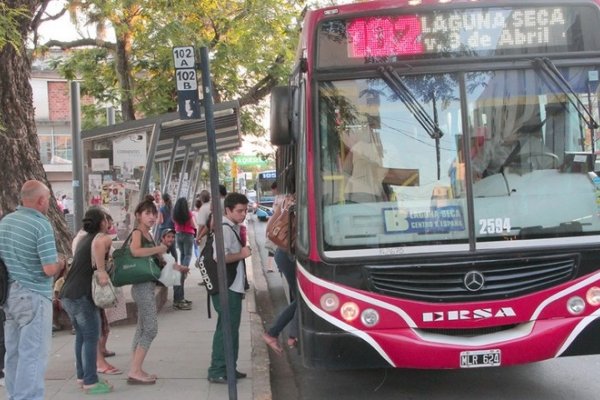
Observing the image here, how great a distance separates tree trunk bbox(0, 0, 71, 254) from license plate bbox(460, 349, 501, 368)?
5.96m

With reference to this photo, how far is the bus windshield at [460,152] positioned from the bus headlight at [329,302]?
1.21ft

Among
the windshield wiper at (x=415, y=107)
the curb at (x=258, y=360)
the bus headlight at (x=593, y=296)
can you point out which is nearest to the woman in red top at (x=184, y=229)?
the curb at (x=258, y=360)

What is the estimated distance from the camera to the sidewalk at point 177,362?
559 cm

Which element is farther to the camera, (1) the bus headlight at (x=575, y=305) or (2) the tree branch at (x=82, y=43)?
(2) the tree branch at (x=82, y=43)

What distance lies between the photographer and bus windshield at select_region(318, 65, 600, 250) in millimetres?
4848

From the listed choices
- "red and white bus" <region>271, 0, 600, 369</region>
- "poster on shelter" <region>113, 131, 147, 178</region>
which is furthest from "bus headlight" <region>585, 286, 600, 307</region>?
"poster on shelter" <region>113, 131, 147, 178</region>

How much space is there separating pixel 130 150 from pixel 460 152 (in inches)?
257

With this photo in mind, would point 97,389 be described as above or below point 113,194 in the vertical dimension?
below

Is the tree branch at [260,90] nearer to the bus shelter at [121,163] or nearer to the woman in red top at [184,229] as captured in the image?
the bus shelter at [121,163]

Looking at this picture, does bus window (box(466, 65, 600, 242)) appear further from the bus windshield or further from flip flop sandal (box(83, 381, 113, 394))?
flip flop sandal (box(83, 381, 113, 394))

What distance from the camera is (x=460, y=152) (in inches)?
193

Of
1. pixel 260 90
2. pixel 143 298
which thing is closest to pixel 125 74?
pixel 260 90

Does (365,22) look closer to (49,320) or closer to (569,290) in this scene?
(569,290)

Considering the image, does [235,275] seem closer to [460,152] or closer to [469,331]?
[469,331]
